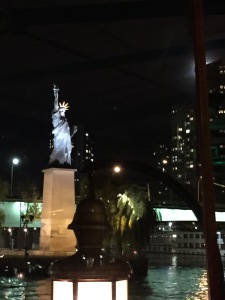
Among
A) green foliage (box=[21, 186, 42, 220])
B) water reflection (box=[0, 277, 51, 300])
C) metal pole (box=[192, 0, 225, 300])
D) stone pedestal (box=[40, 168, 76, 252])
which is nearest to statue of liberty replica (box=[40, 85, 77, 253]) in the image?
stone pedestal (box=[40, 168, 76, 252])

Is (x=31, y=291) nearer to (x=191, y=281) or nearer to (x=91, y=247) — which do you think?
(x=191, y=281)

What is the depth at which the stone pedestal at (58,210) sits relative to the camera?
46344 millimetres

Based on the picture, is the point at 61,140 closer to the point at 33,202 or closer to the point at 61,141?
the point at 61,141

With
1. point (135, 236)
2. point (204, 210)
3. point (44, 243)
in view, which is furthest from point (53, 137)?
point (204, 210)

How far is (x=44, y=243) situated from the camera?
47.1 metres

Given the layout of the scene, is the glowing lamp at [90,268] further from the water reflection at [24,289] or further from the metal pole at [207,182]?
the water reflection at [24,289]

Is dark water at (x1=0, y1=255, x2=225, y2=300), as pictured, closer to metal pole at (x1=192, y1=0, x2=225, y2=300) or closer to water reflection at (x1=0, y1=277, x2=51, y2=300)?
water reflection at (x1=0, y1=277, x2=51, y2=300)

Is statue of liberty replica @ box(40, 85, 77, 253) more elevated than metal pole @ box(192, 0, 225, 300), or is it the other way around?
statue of liberty replica @ box(40, 85, 77, 253)

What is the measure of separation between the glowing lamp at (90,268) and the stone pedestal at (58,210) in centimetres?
4261

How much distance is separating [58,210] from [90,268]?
43.7 meters

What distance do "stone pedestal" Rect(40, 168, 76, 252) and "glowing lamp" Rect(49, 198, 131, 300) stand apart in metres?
42.6

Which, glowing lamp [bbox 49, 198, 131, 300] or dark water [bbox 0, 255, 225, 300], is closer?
glowing lamp [bbox 49, 198, 131, 300]

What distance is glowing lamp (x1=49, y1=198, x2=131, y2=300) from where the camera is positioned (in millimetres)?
3771

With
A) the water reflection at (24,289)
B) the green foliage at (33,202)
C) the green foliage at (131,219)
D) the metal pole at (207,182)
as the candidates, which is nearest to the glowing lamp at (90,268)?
the metal pole at (207,182)
